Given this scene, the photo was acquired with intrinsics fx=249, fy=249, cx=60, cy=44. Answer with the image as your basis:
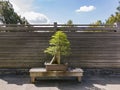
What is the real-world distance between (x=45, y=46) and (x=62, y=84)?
1.93 meters

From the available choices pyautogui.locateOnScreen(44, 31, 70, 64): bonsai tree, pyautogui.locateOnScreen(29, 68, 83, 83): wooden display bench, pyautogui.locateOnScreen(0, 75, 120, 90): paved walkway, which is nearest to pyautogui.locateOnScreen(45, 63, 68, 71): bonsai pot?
pyautogui.locateOnScreen(29, 68, 83, 83): wooden display bench

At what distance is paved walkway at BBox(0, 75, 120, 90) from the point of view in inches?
282

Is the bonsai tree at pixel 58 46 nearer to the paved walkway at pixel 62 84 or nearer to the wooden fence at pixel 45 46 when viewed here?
the paved walkway at pixel 62 84

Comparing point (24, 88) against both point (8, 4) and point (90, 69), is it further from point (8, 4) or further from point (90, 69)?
point (8, 4)

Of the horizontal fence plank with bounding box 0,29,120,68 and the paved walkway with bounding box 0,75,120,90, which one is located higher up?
the horizontal fence plank with bounding box 0,29,120,68

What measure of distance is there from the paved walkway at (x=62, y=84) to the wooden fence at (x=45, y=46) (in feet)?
2.11

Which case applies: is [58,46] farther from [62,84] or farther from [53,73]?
[62,84]

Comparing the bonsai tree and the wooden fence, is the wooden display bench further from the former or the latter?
the wooden fence

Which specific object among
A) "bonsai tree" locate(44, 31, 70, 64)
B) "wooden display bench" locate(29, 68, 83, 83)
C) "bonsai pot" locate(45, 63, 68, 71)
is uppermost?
"bonsai tree" locate(44, 31, 70, 64)

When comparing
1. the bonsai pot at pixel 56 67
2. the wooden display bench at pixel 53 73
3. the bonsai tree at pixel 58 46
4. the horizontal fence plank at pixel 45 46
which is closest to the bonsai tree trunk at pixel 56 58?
the bonsai tree at pixel 58 46

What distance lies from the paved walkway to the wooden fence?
0.64 m

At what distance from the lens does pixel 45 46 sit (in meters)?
9.03

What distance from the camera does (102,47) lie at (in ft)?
29.8

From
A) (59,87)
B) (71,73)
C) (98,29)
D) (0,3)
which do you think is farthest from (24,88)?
(0,3)
